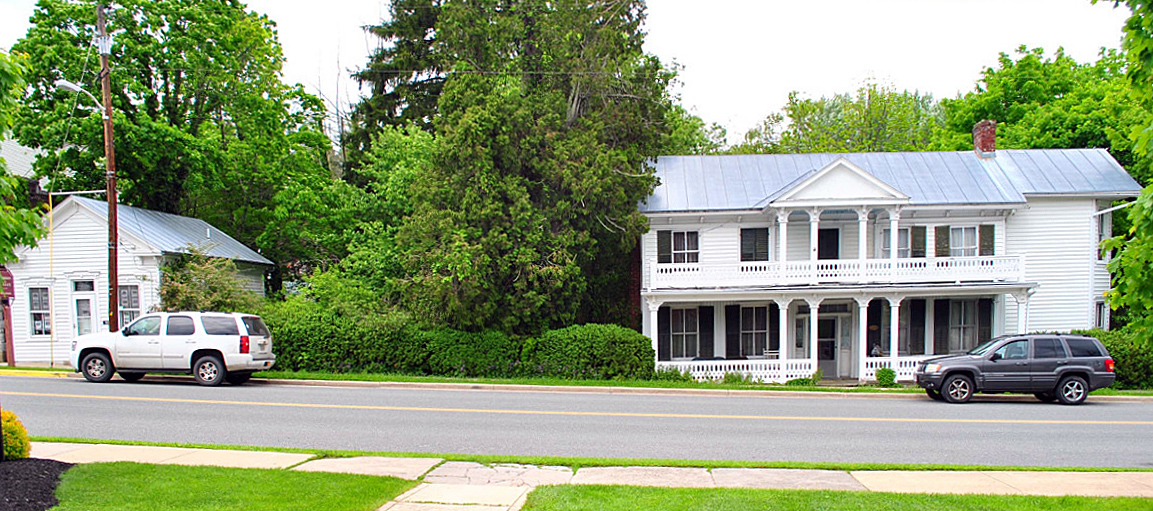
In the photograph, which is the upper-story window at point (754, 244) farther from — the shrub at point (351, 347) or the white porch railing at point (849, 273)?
the shrub at point (351, 347)

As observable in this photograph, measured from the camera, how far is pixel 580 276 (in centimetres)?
2248

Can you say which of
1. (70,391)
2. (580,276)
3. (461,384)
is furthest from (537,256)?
(70,391)

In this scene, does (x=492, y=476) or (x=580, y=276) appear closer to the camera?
(x=492, y=476)

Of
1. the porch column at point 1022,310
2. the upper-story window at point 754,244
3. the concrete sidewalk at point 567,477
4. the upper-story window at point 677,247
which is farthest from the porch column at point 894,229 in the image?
the concrete sidewalk at point 567,477

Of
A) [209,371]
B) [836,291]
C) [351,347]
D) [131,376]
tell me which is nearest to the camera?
[209,371]

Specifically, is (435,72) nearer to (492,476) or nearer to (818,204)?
(818,204)

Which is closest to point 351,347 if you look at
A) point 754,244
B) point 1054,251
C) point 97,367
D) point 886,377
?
point 97,367

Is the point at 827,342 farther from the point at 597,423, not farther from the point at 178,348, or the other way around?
the point at 178,348

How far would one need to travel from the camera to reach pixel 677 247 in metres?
24.8

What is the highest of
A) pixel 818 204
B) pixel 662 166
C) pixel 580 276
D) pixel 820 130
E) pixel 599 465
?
pixel 820 130

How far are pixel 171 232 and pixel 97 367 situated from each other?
7.40 meters

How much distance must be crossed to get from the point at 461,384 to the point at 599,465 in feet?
34.1

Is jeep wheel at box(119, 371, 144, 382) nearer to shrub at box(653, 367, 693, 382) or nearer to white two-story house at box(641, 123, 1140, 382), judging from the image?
shrub at box(653, 367, 693, 382)

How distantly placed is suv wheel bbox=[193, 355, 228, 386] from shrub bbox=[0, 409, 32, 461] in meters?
9.47
